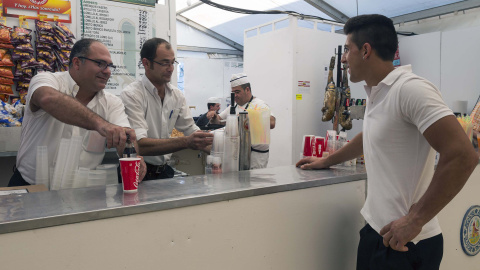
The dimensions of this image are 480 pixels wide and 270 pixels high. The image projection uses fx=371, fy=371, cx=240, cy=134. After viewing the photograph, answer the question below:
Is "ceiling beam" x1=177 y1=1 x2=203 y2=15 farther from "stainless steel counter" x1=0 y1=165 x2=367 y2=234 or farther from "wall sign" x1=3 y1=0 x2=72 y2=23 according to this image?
"stainless steel counter" x1=0 y1=165 x2=367 y2=234

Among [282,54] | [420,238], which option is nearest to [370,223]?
[420,238]

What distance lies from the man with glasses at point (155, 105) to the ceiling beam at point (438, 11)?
16.3ft

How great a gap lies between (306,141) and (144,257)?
1162 millimetres

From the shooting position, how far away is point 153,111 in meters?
2.45

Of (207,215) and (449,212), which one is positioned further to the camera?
(449,212)

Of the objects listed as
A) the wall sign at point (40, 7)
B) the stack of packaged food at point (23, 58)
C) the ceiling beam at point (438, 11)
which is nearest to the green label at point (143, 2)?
the wall sign at point (40, 7)

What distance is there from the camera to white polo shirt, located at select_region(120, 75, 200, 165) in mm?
2291

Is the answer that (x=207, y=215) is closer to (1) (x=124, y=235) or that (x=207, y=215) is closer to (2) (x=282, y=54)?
(1) (x=124, y=235)

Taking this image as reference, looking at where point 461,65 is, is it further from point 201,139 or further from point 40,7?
point 40,7

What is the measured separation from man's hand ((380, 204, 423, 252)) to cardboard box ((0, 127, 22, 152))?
2.73 meters

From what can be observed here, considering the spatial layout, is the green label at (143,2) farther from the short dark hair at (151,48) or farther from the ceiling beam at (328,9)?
the ceiling beam at (328,9)

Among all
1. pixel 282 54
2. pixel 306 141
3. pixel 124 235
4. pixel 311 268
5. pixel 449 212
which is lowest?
pixel 311 268

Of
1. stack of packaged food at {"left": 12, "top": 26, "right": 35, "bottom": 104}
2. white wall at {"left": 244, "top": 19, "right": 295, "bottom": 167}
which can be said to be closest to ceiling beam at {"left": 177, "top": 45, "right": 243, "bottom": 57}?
white wall at {"left": 244, "top": 19, "right": 295, "bottom": 167}

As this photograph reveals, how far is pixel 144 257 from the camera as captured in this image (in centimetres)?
112
